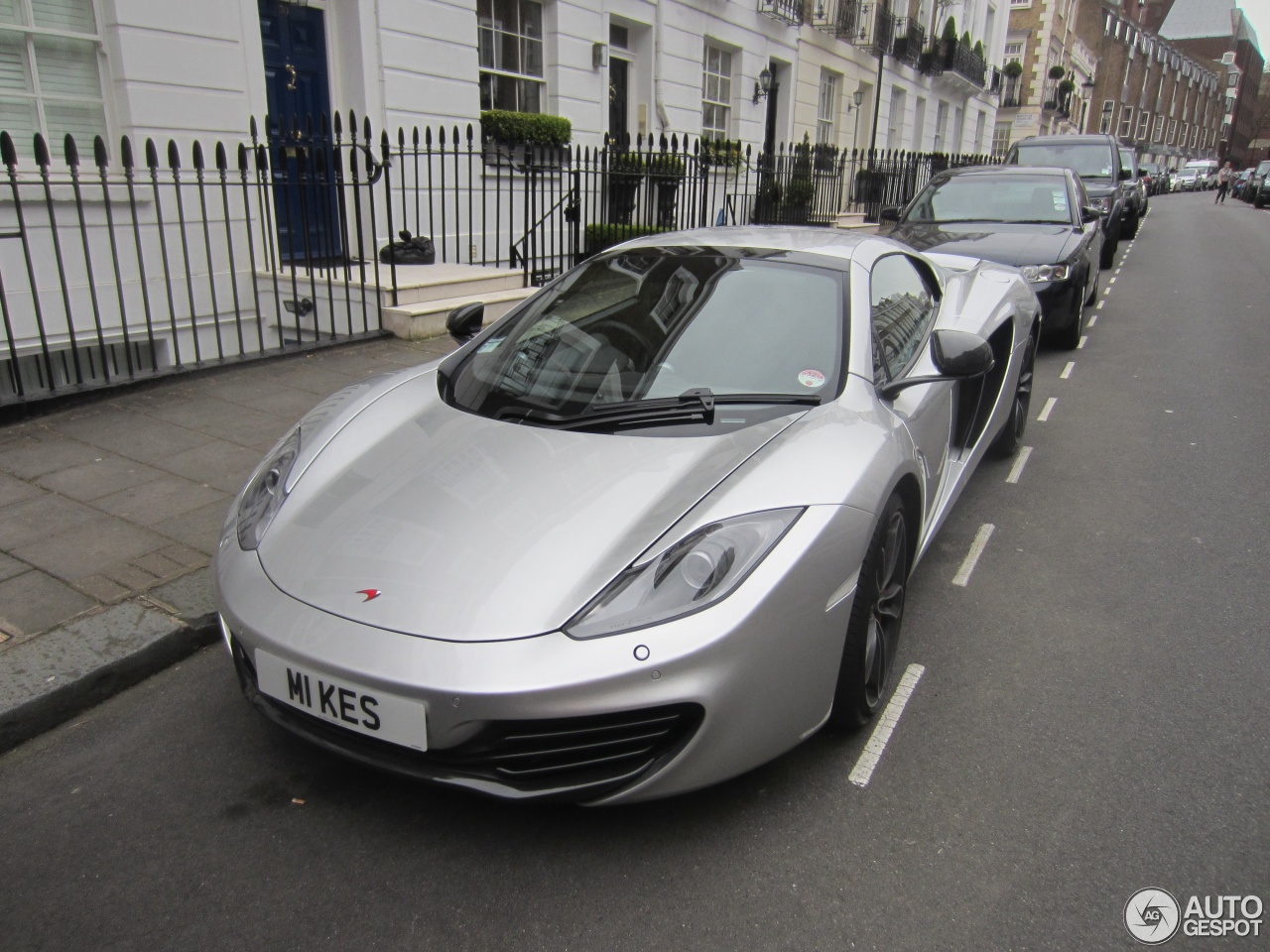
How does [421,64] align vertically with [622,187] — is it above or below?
above

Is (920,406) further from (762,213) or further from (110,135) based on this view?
(762,213)

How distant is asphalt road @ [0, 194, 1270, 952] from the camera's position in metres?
2.07

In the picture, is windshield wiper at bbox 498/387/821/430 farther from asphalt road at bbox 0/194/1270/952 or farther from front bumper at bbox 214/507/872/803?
asphalt road at bbox 0/194/1270/952

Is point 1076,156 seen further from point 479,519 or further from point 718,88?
point 479,519

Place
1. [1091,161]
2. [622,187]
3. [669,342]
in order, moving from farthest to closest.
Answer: [1091,161], [622,187], [669,342]

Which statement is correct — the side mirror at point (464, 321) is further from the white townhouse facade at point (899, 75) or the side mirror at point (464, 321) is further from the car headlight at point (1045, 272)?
the white townhouse facade at point (899, 75)

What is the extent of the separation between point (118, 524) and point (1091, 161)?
48.3 feet

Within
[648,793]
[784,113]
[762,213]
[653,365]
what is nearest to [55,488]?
[653,365]

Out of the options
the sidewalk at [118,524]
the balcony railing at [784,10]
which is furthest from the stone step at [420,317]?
the balcony railing at [784,10]

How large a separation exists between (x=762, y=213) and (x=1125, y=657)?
41.6 ft

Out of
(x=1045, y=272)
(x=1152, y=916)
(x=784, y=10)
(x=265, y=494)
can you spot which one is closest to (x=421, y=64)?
(x=1045, y=272)

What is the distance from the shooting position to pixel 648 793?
2.16m

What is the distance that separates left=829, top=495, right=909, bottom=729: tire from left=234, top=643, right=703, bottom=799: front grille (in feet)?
2.10

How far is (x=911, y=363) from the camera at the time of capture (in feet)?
11.4
